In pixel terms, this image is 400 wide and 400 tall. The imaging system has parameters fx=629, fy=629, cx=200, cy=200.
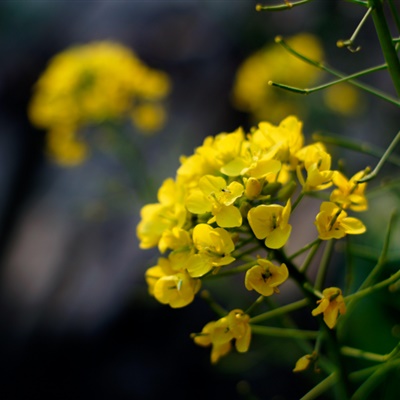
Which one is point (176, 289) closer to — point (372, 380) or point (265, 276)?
point (265, 276)

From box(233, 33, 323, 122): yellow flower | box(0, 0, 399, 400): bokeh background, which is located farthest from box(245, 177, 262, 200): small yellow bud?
box(233, 33, 323, 122): yellow flower

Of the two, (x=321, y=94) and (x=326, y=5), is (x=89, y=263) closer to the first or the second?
(x=321, y=94)

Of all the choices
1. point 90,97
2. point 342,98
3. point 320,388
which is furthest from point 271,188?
point 342,98

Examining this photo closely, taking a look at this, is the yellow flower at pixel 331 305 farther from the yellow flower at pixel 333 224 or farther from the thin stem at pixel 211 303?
the thin stem at pixel 211 303

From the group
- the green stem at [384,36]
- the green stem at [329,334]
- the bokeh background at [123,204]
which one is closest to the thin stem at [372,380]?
the green stem at [329,334]

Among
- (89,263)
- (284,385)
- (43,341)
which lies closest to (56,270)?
(89,263)
